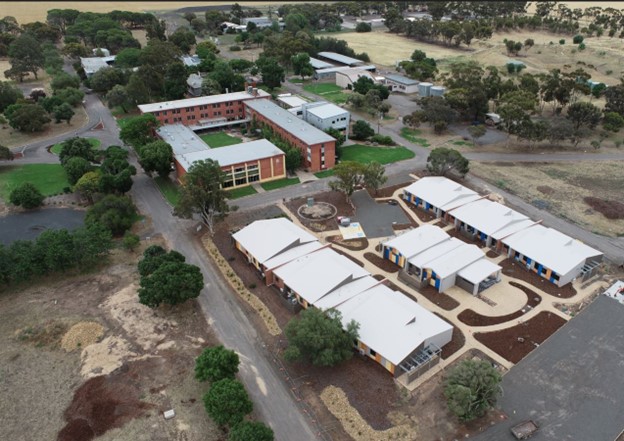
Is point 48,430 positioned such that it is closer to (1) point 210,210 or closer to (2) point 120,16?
(1) point 210,210

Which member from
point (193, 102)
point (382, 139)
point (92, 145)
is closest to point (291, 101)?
point (193, 102)

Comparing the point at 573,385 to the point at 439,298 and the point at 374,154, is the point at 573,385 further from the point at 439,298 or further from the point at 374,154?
the point at 374,154

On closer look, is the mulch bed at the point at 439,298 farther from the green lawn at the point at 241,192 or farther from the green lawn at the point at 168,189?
the green lawn at the point at 168,189

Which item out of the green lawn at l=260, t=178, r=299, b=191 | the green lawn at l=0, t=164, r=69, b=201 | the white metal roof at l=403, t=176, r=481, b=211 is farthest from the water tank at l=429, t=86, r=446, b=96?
the green lawn at l=0, t=164, r=69, b=201

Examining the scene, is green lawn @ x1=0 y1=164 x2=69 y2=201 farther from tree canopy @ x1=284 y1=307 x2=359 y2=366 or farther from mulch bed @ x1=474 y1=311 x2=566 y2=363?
mulch bed @ x1=474 y1=311 x2=566 y2=363

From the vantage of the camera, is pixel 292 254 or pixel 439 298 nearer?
pixel 439 298

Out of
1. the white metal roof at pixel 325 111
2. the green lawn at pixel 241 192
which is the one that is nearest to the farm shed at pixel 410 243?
the green lawn at pixel 241 192
